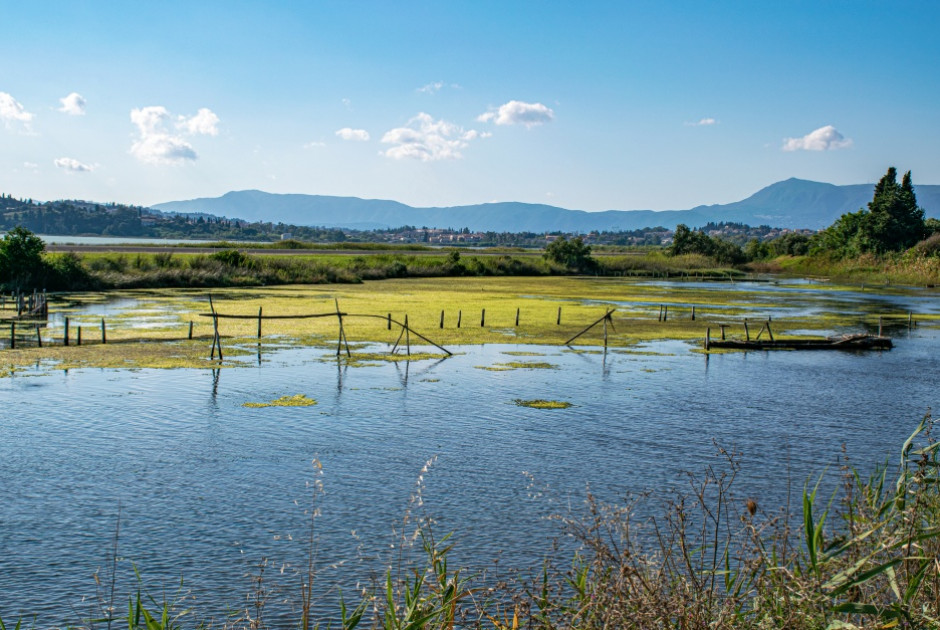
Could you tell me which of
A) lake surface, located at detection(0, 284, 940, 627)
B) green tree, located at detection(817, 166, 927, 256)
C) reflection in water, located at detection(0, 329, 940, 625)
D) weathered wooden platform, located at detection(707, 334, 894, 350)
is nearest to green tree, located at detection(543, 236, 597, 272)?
green tree, located at detection(817, 166, 927, 256)

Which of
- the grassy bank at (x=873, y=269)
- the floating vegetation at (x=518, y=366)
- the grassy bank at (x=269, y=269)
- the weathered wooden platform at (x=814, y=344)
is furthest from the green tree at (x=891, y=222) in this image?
the floating vegetation at (x=518, y=366)

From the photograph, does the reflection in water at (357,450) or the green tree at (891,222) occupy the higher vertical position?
the green tree at (891,222)

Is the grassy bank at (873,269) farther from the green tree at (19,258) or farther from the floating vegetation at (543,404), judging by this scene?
the green tree at (19,258)

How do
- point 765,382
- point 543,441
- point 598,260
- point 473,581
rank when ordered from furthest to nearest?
point 598,260
point 765,382
point 543,441
point 473,581

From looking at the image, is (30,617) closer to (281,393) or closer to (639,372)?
(281,393)

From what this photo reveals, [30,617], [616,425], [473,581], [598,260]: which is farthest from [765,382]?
[598,260]

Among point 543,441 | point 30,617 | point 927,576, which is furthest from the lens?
point 543,441

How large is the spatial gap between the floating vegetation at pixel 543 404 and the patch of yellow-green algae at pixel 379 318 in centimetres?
890

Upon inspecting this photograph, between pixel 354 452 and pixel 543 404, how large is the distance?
24.1 ft

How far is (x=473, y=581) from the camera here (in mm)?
11844

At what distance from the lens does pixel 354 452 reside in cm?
1859

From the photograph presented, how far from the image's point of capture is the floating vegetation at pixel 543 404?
24.0 m

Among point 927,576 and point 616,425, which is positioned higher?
point 927,576

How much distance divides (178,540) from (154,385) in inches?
551
